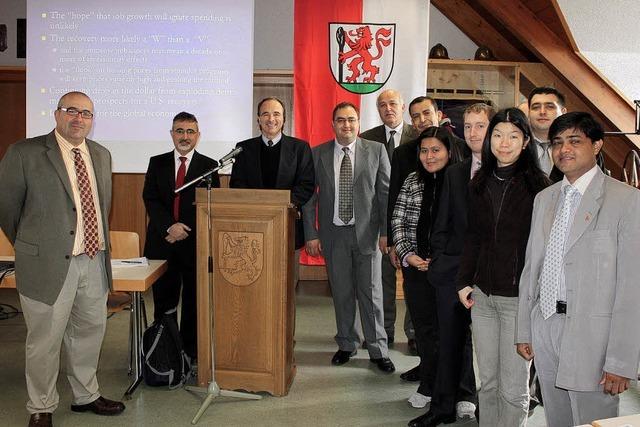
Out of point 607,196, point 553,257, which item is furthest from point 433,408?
point 607,196

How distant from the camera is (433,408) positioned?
310cm

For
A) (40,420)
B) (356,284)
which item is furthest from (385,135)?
(40,420)

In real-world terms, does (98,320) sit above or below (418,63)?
below

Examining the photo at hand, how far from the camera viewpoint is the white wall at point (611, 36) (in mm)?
5332

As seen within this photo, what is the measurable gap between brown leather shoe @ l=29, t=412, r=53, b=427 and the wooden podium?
2.79 ft

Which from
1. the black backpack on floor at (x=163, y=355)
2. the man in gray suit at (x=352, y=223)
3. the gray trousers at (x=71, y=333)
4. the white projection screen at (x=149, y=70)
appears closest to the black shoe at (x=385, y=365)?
the man in gray suit at (x=352, y=223)

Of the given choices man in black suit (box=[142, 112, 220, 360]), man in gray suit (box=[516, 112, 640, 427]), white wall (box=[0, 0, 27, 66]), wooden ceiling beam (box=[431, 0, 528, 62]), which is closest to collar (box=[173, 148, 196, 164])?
man in black suit (box=[142, 112, 220, 360])

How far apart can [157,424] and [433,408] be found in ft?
4.66

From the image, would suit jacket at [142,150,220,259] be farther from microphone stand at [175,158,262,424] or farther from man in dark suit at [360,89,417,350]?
man in dark suit at [360,89,417,350]

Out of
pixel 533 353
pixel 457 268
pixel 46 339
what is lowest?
pixel 46 339

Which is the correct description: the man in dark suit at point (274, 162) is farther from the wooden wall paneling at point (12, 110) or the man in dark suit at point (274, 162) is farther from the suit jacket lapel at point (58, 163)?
the wooden wall paneling at point (12, 110)

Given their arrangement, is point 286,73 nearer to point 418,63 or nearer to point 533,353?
point 418,63

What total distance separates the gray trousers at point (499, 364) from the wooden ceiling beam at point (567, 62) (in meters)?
3.96

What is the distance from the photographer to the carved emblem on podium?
11.2 feet
